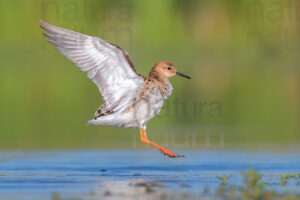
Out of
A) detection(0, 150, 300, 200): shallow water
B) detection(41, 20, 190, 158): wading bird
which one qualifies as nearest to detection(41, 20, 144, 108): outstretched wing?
detection(41, 20, 190, 158): wading bird

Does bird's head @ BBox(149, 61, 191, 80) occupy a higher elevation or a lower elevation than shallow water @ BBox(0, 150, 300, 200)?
higher

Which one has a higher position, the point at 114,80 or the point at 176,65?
the point at 176,65

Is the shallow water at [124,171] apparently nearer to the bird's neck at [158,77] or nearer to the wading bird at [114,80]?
the wading bird at [114,80]

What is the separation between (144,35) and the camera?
2728 cm

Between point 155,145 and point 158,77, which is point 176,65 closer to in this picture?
point 158,77

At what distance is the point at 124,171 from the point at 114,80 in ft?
4.37

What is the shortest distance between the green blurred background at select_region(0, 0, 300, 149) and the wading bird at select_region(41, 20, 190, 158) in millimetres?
3005

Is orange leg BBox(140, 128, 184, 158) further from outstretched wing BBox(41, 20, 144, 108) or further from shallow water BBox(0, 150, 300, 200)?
outstretched wing BBox(41, 20, 144, 108)

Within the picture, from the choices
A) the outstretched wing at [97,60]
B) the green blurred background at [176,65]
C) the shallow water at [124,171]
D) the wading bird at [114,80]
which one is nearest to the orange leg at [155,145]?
the wading bird at [114,80]

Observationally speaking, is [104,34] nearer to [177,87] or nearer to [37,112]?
[177,87]

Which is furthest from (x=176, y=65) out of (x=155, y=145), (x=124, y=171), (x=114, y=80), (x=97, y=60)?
(x=124, y=171)

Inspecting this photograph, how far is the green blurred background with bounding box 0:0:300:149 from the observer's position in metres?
16.0

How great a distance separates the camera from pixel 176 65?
26.2m

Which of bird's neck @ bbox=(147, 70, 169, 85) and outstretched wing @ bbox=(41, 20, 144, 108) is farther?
bird's neck @ bbox=(147, 70, 169, 85)
